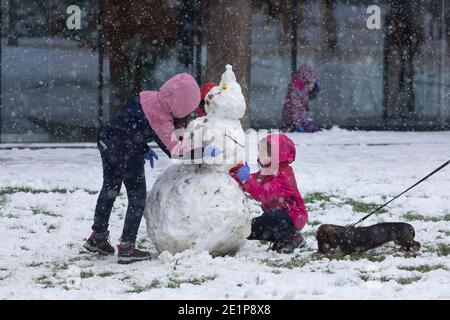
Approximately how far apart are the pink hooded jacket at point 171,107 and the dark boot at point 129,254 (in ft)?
2.54

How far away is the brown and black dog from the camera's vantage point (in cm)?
675

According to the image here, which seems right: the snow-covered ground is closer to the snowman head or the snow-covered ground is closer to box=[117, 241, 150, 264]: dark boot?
box=[117, 241, 150, 264]: dark boot

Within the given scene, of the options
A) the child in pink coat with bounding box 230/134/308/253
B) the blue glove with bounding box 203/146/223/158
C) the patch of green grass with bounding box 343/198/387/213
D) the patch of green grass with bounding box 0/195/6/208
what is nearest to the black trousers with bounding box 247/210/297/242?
the child in pink coat with bounding box 230/134/308/253

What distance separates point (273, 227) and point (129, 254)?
3.78ft

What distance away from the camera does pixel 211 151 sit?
6621mm

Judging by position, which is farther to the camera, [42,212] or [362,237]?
[42,212]

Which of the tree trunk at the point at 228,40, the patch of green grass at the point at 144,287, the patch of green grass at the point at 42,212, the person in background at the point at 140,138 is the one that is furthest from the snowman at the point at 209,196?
the tree trunk at the point at 228,40

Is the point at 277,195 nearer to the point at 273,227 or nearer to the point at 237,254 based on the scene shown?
the point at 273,227

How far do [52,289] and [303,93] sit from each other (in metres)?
13.2

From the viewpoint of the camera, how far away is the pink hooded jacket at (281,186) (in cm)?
714

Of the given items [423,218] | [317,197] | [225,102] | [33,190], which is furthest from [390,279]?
[33,190]

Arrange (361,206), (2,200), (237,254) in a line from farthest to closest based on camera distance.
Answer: (2,200) → (361,206) → (237,254)
